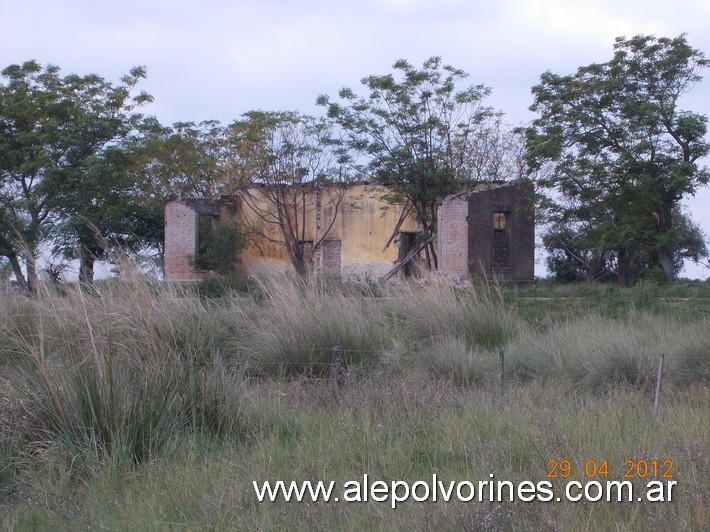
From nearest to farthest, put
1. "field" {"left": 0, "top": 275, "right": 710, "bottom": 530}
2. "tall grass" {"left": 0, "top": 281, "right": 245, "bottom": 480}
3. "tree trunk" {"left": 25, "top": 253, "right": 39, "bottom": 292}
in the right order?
"field" {"left": 0, "top": 275, "right": 710, "bottom": 530}, "tall grass" {"left": 0, "top": 281, "right": 245, "bottom": 480}, "tree trunk" {"left": 25, "top": 253, "right": 39, "bottom": 292}

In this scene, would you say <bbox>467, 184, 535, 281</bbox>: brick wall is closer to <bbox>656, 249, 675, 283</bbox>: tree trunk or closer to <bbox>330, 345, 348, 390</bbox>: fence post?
<bbox>656, 249, 675, 283</bbox>: tree trunk

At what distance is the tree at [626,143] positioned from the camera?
24.3m

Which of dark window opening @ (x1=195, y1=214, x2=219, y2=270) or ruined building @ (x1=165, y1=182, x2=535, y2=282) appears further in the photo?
dark window opening @ (x1=195, y1=214, x2=219, y2=270)

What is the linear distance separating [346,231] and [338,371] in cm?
2347

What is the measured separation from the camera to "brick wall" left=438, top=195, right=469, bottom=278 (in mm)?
26766

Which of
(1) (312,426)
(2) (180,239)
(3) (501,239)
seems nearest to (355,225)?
(3) (501,239)

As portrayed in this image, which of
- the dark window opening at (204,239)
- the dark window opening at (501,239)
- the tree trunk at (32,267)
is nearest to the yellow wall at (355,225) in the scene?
the dark window opening at (204,239)

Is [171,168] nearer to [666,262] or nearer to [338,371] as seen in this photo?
[666,262]

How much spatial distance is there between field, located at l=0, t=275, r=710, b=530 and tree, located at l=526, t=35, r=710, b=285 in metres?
16.9

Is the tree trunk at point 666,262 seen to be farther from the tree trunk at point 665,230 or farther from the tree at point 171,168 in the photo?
the tree at point 171,168

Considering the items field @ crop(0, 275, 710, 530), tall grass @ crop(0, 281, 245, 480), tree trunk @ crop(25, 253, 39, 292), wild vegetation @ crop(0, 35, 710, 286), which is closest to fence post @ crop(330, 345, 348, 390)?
field @ crop(0, 275, 710, 530)

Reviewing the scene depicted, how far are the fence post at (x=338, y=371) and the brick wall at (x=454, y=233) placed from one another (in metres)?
19.1

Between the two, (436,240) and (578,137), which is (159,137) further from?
(578,137)

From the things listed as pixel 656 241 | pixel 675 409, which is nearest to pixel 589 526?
pixel 675 409
